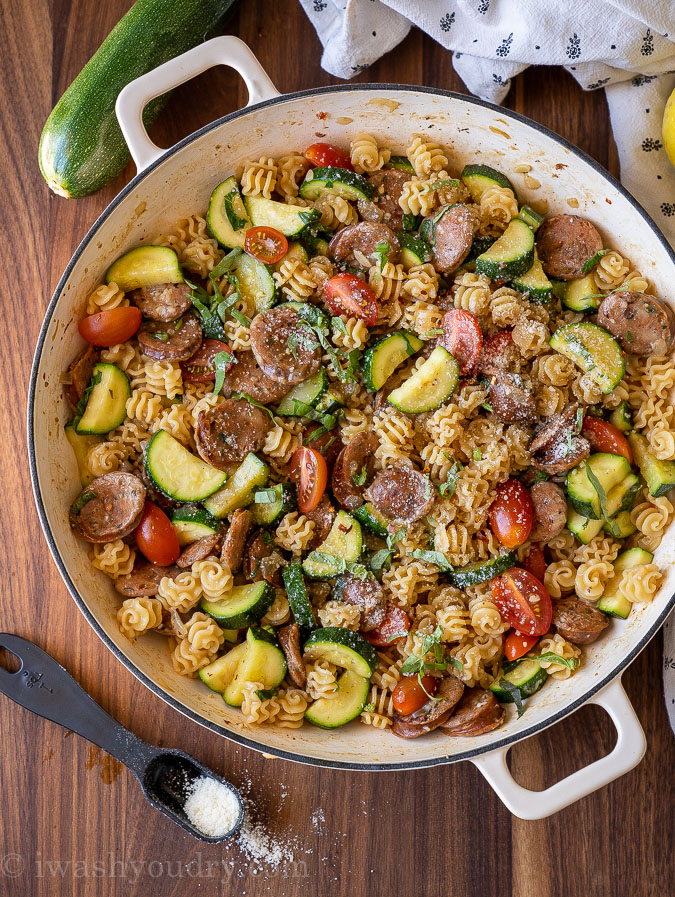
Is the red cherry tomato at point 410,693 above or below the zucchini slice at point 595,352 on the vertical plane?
below

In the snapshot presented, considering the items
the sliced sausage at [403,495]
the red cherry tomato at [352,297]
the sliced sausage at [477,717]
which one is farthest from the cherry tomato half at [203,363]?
the sliced sausage at [477,717]

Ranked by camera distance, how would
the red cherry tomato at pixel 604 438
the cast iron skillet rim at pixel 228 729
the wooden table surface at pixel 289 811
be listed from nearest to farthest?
the cast iron skillet rim at pixel 228 729 → the red cherry tomato at pixel 604 438 → the wooden table surface at pixel 289 811

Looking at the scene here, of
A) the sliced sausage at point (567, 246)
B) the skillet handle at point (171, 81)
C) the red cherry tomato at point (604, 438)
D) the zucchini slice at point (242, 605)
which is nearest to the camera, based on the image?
the skillet handle at point (171, 81)

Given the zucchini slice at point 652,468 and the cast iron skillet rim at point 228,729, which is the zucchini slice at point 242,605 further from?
the zucchini slice at point 652,468

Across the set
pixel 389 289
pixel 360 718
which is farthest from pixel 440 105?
pixel 360 718

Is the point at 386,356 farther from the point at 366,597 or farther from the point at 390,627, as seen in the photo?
the point at 390,627

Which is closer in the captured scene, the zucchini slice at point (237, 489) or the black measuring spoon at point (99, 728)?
the zucchini slice at point (237, 489)

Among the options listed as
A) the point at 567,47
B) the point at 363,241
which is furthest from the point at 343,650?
the point at 567,47

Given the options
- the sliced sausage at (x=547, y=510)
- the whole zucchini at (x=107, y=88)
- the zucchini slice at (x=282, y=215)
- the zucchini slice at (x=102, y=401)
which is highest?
the whole zucchini at (x=107, y=88)

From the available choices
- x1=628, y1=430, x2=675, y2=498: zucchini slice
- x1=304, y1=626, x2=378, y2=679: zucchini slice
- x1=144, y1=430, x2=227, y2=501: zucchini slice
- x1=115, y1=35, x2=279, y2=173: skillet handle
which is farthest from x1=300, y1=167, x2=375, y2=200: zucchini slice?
x1=304, y1=626, x2=378, y2=679: zucchini slice
